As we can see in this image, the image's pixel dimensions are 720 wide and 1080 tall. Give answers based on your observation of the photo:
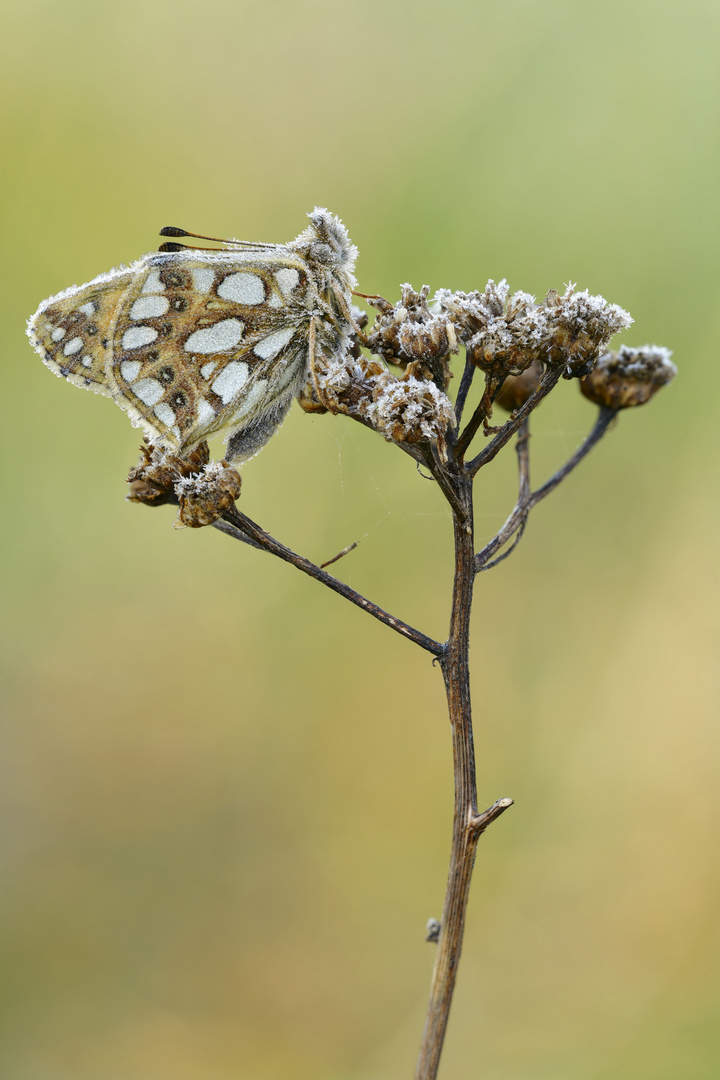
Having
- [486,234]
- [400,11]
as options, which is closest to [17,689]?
[486,234]

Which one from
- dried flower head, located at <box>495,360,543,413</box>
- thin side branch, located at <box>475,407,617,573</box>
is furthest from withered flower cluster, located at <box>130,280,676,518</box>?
dried flower head, located at <box>495,360,543,413</box>

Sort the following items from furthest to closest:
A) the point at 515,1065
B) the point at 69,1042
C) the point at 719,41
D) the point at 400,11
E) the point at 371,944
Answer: the point at 400,11, the point at 719,41, the point at 371,944, the point at 69,1042, the point at 515,1065

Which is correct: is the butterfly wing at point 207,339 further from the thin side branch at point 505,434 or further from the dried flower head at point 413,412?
the thin side branch at point 505,434

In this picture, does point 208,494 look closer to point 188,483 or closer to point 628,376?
point 188,483

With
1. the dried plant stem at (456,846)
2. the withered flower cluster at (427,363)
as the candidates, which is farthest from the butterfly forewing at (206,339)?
the dried plant stem at (456,846)

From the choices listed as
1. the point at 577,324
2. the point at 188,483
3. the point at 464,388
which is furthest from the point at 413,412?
the point at 188,483

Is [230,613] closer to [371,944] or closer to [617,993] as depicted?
[371,944]

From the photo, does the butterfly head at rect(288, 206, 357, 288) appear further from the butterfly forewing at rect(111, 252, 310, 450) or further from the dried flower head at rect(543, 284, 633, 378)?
the dried flower head at rect(543, 284, 633, 378)
